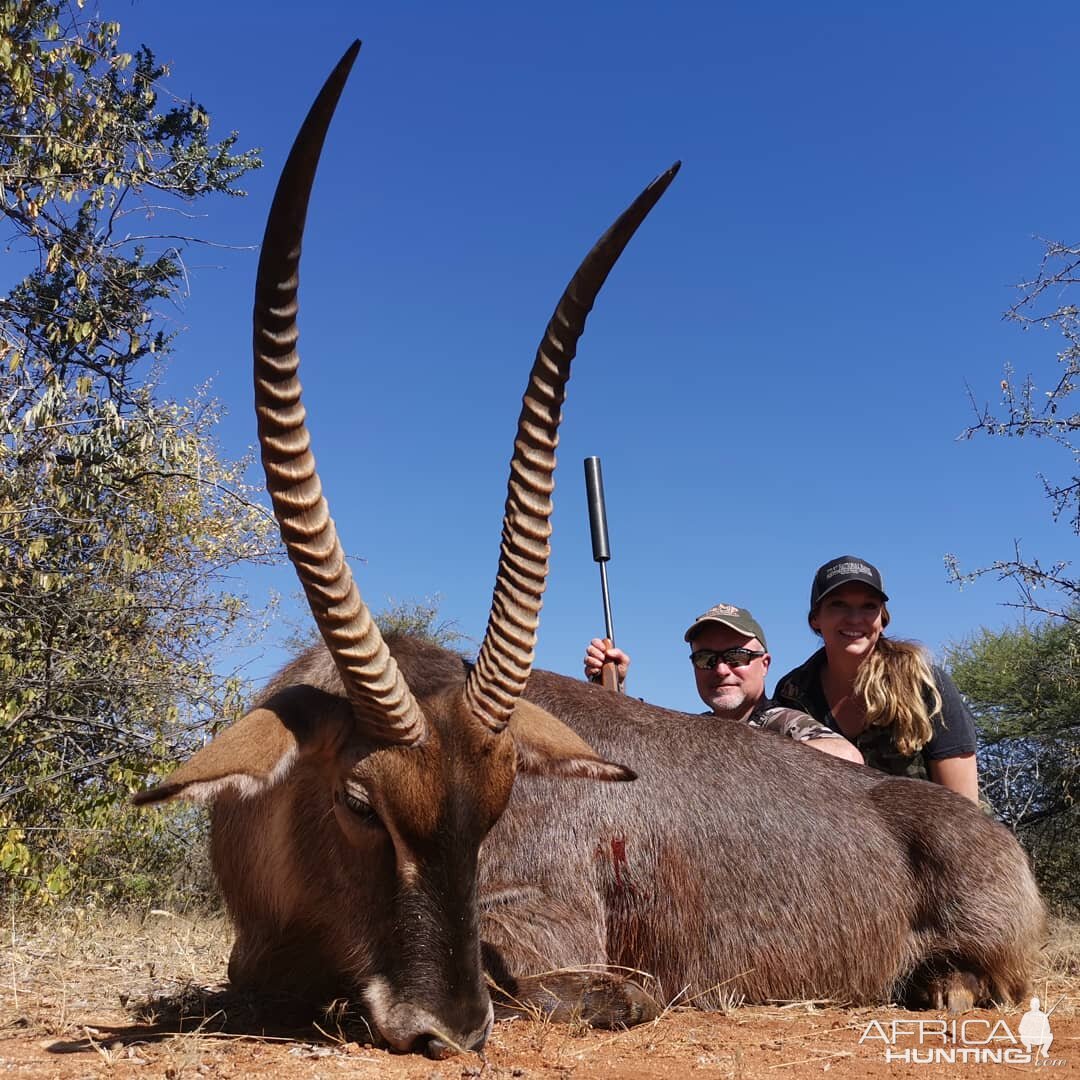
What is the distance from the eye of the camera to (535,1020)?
4.19 m

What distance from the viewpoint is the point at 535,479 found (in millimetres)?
4270

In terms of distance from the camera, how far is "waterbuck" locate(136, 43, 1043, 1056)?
3.59 meters

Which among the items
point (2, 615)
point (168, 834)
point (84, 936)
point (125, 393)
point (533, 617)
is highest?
point (125, 393)

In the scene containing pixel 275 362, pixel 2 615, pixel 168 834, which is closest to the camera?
pixel 275 362

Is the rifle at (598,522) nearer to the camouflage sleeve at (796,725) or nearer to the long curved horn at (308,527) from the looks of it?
the camouflage sleeve at (796,725)

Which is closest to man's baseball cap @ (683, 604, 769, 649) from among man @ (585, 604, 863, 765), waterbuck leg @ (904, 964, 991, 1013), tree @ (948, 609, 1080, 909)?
man @ (585, 604, 863, 765)

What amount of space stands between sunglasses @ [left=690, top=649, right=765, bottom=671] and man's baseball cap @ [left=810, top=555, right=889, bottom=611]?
1.91 ft

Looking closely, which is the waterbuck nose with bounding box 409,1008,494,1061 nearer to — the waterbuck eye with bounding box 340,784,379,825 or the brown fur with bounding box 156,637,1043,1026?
the brown fur with bounding box 156,637,1043,1026

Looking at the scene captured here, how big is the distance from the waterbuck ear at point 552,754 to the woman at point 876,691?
2.97m

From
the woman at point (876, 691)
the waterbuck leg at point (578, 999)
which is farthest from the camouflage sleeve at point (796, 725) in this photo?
the waterbuck leg at point (578, 999)

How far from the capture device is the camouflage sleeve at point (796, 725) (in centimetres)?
676

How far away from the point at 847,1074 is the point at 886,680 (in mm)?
3429

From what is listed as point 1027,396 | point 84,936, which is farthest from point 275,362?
point 1027,396

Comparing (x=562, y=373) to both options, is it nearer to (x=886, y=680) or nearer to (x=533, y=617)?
(x=533, y=617)
